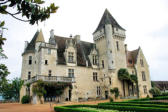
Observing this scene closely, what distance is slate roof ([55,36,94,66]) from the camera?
28.8 m

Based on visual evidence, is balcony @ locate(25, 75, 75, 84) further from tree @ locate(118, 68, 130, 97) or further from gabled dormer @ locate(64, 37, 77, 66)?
tree @ locate(118, 68, 130, 97)

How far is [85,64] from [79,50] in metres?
3.76

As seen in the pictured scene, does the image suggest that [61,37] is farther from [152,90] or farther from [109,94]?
[152,90]

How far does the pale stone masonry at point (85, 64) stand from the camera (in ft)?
84.7

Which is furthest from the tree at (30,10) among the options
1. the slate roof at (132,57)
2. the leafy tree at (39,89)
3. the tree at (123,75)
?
the slate roof at (132,57)

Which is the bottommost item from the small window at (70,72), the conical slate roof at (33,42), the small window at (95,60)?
the small window at (70,72)

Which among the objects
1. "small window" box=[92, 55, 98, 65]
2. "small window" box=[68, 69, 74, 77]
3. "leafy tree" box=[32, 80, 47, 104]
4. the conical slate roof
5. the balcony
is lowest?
"leafy tree" box=[32, 80, 47, 104]

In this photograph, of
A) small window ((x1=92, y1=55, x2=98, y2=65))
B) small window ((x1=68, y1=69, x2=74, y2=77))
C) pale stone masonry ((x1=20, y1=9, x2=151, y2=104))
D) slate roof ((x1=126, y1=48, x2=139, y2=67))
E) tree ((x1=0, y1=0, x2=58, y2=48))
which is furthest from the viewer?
slate roof ((x1=126, y1=48, x2=139, y2=67))

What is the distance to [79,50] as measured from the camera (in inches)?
1283

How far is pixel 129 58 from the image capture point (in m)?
36.8

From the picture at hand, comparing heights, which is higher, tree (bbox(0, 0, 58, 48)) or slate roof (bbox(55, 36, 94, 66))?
slate roof (bbox(55, 36, 94, 66))

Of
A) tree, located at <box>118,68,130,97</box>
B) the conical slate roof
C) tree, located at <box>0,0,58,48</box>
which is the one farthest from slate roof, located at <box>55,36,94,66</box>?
tree, located at <box>0,0,58,48</box>

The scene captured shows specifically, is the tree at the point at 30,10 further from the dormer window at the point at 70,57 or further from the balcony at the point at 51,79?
the dormer window at the point at 70,57

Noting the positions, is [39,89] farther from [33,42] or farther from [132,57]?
[132,57]
